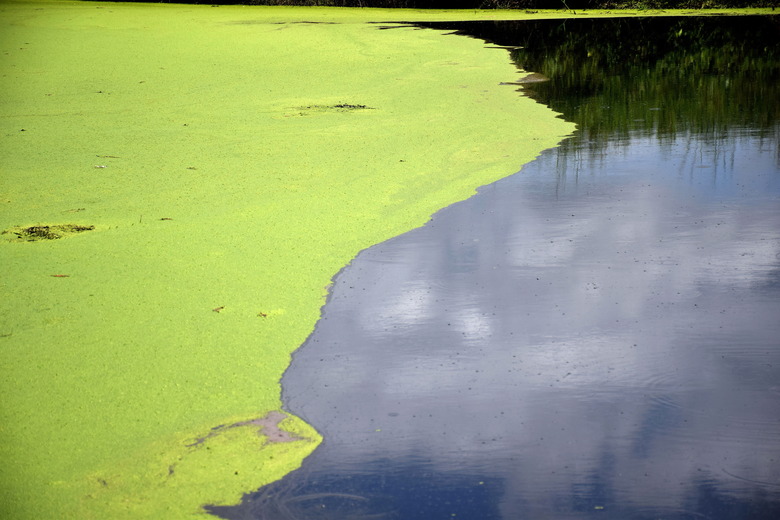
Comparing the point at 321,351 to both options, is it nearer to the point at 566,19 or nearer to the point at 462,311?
the point at 462,311

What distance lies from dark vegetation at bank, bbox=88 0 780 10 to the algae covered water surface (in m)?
6.56

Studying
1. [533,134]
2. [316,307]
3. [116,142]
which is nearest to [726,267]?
[316,307]

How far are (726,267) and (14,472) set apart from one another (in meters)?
2.05

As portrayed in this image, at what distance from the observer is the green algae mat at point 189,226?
1798mm

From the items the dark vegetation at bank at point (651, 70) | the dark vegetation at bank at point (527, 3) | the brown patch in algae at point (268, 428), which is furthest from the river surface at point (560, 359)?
the dark vegetation at bank at point (527, 3)

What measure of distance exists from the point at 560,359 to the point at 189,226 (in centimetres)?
167

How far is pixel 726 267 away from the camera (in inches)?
106

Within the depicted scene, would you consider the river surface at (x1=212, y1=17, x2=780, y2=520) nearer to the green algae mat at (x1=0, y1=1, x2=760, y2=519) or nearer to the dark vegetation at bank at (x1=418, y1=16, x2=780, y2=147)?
the green algae mat at (x1=0, y1=1, x2=760, y2=519)

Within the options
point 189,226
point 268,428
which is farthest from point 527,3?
point 268,428

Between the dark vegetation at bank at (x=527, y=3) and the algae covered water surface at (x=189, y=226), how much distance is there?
21.5 feet

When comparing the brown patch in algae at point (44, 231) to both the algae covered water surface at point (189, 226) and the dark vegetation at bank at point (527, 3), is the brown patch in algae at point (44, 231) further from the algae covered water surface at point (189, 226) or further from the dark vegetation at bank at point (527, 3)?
the dark vegetation at bank at point (527, 3)

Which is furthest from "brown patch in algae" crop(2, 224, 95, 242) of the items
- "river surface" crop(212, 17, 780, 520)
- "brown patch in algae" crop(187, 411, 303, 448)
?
"brown patch in algae" crop(187, 411, 303, 448)

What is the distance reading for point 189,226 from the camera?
3270mm

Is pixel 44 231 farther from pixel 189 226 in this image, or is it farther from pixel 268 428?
pixel 268 428
